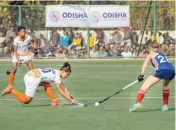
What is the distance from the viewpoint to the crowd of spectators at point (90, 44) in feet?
107

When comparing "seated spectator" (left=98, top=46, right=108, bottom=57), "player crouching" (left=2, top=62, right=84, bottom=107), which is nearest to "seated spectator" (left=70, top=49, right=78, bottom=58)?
"seated spectator" (left=98, top=46, right=108, bottom=57)

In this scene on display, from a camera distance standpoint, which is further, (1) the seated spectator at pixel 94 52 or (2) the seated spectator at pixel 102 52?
(1) the seated spectator at pixel 94 52

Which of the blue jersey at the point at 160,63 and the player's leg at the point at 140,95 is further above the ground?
the blue jersey at the point at 160,63

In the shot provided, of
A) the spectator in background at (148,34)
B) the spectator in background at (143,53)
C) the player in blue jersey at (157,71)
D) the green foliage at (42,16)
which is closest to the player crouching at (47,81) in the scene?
the player in blue jersey at (157,71)

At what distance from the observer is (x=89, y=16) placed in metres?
32.9

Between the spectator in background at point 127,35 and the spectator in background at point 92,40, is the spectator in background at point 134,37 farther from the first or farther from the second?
the spectator in background at point 92,40

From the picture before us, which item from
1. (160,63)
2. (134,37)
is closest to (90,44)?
(134,37)

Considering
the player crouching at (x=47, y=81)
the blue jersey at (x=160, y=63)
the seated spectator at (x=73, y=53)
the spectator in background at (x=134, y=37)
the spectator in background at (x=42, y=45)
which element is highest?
the blue jersey at (x=160, y=63)

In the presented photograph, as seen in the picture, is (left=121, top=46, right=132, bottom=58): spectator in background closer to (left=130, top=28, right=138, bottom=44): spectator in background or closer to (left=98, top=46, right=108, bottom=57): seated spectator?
(left=130, top=28, right=138, bottom=44): spectator in background

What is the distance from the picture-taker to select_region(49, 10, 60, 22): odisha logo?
3294 cm

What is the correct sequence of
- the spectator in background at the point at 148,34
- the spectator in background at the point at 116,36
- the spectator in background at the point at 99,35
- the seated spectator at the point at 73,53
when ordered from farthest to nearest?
1. the spectator in background at the point at 148,34
2. the spectator in background at the point at 99,35
3. the spectator in background at the point at 116,36
4. the seated spectator at the point at 73,53

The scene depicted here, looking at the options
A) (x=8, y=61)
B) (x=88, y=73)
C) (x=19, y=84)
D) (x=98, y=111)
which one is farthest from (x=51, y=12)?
(x=98, y=111)

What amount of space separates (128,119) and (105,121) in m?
0.51

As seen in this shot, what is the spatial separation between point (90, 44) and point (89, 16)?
1436 mm
